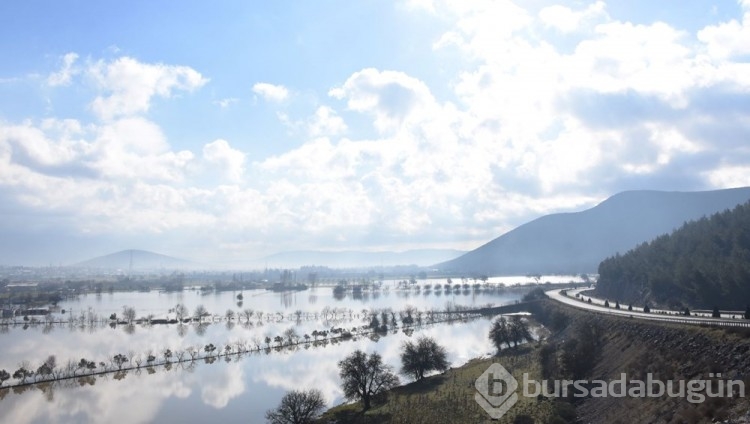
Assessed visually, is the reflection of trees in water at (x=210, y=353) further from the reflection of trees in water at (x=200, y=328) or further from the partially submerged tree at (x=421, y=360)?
the partially submerged tree at (x=421, y=360)

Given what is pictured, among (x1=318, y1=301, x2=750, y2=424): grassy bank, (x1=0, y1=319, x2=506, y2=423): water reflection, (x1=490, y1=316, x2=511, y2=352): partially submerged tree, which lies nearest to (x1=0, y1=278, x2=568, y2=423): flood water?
(x1=0, y1=319, x2=506, y2=423): water reflection

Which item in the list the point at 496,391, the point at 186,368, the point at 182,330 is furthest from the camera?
the point at 182,330

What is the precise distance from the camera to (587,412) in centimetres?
2720

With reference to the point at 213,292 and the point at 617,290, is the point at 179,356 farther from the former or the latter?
the point at 213,292

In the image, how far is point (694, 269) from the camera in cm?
5831

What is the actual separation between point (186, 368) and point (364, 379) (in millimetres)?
24290

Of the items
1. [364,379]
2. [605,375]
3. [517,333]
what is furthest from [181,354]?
[605,375]

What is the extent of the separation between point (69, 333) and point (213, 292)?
347ft

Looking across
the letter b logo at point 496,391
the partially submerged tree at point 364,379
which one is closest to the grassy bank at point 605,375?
the letter b logo at point 496,391

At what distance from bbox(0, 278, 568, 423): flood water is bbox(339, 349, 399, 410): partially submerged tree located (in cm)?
340

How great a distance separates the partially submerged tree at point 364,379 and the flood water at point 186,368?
11.2ft

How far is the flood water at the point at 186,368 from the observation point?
38.7 metres

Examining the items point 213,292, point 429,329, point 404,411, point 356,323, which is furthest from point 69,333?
point 213,292

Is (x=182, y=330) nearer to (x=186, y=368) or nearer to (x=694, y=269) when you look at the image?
(x=186, y=368)
